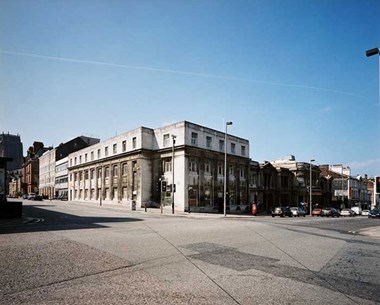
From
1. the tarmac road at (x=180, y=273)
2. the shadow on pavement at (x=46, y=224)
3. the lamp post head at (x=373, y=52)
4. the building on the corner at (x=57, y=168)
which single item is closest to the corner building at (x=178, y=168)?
the shadow on pavement at (x=46, y=224)

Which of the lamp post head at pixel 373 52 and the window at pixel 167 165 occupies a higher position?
the lamp post head at pixel 373 52

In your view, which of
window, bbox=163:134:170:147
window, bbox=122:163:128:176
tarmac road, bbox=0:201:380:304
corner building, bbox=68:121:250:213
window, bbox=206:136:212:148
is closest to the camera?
tarmac road, bbox=0:201:380:304

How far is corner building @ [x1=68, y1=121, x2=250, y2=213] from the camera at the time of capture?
4091 centimetres

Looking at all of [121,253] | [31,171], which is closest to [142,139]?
[121,253]

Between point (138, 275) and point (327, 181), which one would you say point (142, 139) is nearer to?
point (138, 275)

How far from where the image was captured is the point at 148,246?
36.8ft

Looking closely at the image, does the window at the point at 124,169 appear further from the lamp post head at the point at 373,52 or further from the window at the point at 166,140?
the lamp post head at the point at 373,52

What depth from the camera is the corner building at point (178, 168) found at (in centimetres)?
4091

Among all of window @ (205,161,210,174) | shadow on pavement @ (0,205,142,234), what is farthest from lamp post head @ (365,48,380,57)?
window @ (205,161,210,174)

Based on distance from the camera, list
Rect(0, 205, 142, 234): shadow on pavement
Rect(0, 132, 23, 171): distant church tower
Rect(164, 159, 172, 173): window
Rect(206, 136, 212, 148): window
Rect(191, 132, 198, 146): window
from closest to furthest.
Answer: Rect(0, 205, 142, 234): shadow on pavement, Rect(191, 132, 198, 146): window, Rect(164, 159, 172, 173): window, Rect(206, 136, 212, 148): window, Rect(0, 132, 23, 171): distant church tower

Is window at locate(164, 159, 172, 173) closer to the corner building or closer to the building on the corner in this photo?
the corner building

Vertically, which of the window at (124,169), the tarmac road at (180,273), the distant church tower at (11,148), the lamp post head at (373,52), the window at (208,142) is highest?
the distant church tower at (11,148)

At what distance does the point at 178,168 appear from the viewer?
40.8 metres

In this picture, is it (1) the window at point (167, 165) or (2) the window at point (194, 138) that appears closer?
(2) the window at point (194, 138)
